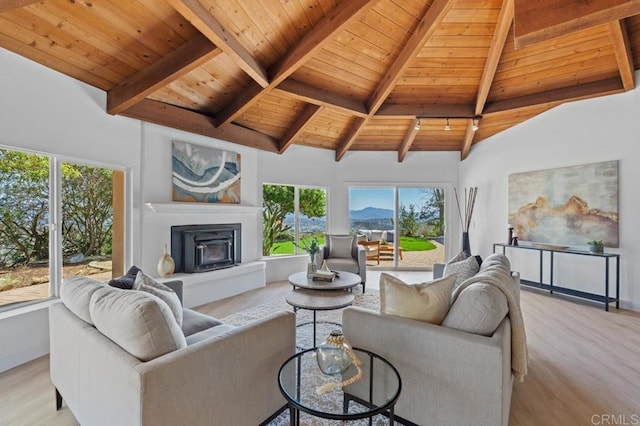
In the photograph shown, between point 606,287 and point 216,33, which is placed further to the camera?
point 606,287

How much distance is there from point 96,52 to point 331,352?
11.0 ft

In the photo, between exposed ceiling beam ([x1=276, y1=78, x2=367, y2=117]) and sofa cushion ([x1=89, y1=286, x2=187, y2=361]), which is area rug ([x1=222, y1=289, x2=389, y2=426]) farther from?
exposed ceiling beam ([x1=276, y1=78, x2=367, y2=117])

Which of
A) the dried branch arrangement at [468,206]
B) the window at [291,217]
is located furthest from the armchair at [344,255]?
the dried branch arrangement at [468,206]

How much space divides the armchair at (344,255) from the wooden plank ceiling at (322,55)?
6.62 feet

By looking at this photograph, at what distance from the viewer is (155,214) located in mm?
3865

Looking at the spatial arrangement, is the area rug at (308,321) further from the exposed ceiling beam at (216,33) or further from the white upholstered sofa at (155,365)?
the exposed ceiling beam at (216,33)

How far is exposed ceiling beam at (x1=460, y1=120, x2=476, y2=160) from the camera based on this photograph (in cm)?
548

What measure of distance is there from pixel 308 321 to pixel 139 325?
234 cm

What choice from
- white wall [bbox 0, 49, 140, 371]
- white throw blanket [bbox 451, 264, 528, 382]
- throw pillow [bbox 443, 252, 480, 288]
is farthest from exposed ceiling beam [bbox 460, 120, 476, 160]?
white wall [bbox 0, 49, 140, 371]

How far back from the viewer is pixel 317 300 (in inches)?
112

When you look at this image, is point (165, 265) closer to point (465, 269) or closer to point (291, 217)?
point (291, 217)

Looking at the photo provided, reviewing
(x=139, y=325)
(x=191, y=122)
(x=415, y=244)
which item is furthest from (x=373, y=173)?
(x=139, y=325)

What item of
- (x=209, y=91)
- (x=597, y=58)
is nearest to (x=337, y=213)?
(x=209, y=91)

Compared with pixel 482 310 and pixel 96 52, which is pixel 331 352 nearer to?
pixel 482 310
